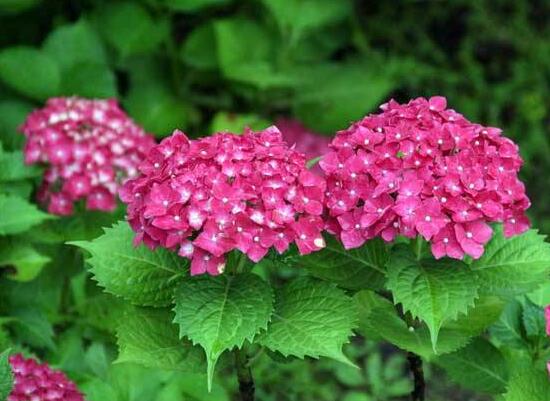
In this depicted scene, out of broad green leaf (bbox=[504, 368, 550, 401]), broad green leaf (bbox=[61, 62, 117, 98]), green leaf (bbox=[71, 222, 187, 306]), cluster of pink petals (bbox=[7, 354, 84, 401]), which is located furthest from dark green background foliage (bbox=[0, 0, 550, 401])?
broad green leaf (bbox=[504, 368, 550, 401])

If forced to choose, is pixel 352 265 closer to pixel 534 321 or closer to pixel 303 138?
pixel 534 321

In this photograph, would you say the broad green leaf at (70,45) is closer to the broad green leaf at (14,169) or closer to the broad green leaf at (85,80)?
the broad green leaf at (85,80)

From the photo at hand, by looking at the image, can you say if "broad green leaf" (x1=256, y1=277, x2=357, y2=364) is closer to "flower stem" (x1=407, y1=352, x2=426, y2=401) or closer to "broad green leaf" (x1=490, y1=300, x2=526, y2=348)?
"flower stem" (x1=407, y1=352, x2=426, y2=401)

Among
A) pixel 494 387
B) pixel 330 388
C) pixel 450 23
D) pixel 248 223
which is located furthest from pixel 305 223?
pixel 450 23

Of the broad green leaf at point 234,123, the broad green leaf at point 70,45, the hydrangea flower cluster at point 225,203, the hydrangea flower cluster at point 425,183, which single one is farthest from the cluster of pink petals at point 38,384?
the broad green leaf at point 234,123

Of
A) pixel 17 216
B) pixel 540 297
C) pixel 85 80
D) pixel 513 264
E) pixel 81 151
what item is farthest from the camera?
pixel 85 80

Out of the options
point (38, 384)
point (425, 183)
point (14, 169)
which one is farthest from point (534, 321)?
point (14, 169)

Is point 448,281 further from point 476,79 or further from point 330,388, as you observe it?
point 476,79
